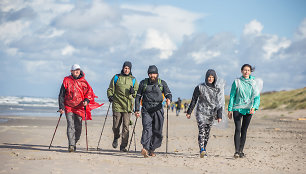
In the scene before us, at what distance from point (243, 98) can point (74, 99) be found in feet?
13.0

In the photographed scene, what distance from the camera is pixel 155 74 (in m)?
9.09

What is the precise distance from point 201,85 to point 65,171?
370 centimetres

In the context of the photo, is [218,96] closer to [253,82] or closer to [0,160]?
[253,82]

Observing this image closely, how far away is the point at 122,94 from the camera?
10.0 m

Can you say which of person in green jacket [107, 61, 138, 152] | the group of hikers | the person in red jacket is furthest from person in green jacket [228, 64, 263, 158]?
the person in red jacket

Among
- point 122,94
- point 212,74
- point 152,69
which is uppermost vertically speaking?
point 152,69

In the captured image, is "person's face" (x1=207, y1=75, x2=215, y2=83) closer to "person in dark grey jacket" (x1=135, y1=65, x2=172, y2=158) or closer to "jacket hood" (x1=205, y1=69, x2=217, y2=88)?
"jacket hood" (x1=205, y1=69, x2=217, y2=88)

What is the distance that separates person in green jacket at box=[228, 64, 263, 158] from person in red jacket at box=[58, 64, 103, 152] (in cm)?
349

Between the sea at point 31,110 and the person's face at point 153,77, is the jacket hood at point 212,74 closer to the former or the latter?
the person's face at point 153,77

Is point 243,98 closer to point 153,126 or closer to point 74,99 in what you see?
point 153,126

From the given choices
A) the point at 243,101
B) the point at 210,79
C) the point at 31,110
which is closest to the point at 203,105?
the point at 210,79

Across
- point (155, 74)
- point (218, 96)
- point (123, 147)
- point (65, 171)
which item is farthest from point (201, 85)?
point (65, 171)

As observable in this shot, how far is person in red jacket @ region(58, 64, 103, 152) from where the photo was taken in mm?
9625

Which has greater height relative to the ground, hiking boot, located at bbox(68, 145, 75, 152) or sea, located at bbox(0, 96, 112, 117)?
sea, located at bbox(0, 96, 112, 117)
